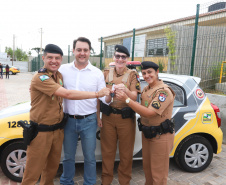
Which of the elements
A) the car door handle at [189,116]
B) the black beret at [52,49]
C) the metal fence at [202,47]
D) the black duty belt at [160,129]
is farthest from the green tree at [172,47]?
the black beret at [52,49]

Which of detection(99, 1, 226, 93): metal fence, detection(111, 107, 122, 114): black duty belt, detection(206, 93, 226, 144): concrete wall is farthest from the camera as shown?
detection(99, 1, 226, 93): metal fence

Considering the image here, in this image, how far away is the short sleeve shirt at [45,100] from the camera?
6.81 ft

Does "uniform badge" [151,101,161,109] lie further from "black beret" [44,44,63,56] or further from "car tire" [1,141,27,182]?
"car tire" [1,141,27,182]

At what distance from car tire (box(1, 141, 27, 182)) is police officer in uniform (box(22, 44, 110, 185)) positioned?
22.8 inches

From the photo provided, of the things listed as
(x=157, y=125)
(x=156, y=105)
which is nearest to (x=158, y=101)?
(x=156, y=105)

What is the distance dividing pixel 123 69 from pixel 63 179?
173 cm

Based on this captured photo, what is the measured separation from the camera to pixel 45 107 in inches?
85.1

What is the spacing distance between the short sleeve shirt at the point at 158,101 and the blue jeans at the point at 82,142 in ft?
2.26

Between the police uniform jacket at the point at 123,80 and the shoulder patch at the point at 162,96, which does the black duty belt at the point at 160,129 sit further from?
the police uniform jacket at the point at 123,80

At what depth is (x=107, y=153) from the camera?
2.69 m

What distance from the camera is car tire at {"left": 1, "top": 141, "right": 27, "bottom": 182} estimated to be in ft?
8.77

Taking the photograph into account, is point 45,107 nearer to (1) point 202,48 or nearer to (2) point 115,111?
(2) point 115,111

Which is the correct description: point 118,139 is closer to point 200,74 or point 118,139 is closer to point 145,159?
point 145,159

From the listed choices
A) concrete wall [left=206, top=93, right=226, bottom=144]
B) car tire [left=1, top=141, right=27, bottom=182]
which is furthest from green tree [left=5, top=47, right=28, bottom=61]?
car tire [left=1, top=141, right=27, bottom=182]
